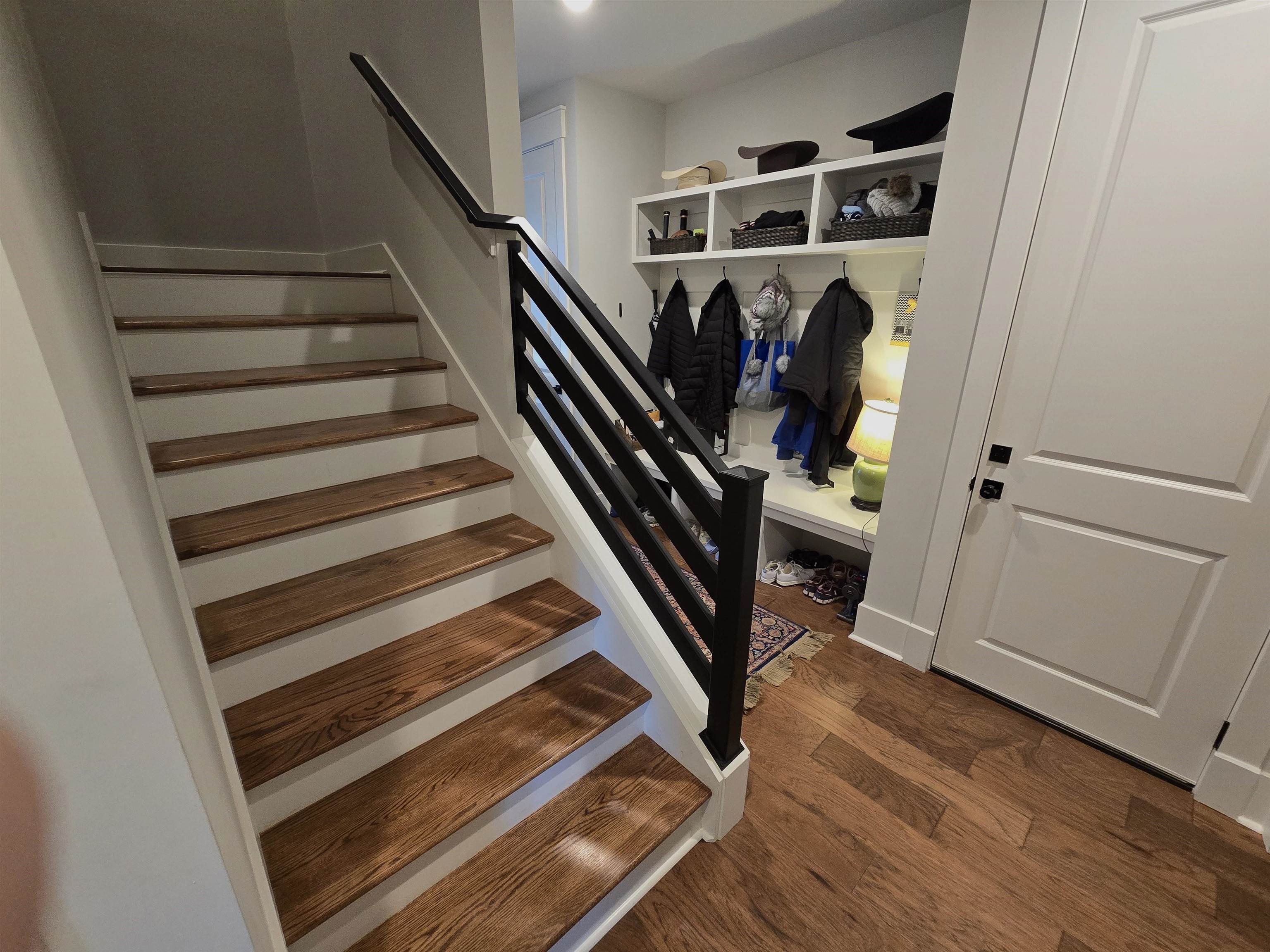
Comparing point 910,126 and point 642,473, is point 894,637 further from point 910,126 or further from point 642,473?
point 910,126

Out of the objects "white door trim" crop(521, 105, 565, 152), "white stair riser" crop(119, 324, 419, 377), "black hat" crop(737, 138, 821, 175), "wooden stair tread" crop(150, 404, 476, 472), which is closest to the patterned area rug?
"wooden stair tread" crop(150, 404, 476, 472)

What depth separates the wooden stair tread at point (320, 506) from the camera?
3.97ft

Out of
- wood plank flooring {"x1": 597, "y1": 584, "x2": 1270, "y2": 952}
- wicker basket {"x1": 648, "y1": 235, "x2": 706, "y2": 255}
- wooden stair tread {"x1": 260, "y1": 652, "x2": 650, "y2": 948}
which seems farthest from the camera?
wicker basket {"x1": 648, "y1": 235, "x2": 706, "y2": 255}

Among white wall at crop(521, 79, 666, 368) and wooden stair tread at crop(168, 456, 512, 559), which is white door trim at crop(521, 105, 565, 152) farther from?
wooden stair tread at crop(168, 456, 512, 559)

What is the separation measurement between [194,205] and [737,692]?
3178 millimetres

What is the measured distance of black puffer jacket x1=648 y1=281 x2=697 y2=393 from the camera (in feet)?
10.5

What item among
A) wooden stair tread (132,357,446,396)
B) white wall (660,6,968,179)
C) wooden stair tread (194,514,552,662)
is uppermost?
white wall (660,6,968,179)

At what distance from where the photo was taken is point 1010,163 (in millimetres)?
1493

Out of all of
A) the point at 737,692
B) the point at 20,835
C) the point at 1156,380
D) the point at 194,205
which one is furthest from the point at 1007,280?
the point at 194,205

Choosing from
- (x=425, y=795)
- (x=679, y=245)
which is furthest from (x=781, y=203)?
(x=425, y=795)

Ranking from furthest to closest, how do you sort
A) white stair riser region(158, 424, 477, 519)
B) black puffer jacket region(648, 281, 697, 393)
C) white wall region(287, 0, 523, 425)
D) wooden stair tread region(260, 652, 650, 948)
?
black puffer jacket region(648, 281, 697, 393), white wall region(287, 0, 523, 425), white stair riser region(158, 424, 477, 519), wooden stair tread region(260, 652, 650, 948)

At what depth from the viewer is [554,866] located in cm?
112

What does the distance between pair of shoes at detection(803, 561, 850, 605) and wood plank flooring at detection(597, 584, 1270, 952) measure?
0.71m

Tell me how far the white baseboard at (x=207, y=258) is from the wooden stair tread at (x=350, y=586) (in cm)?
155
